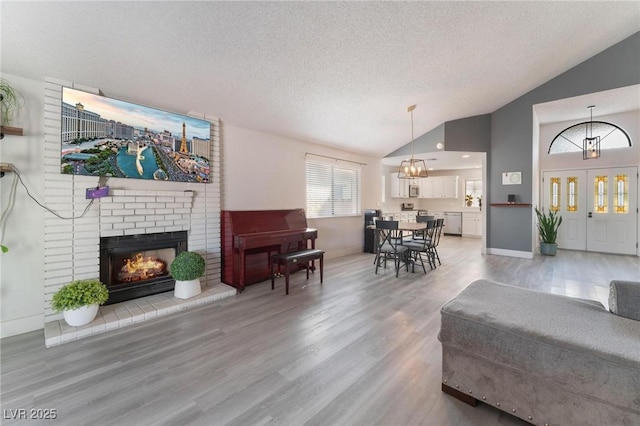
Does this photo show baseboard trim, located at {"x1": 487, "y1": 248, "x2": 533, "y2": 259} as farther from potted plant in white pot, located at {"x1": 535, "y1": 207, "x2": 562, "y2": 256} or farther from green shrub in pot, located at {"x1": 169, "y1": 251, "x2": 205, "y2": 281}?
green shrub in pot, located at {"x1": 169, "y1": 251, "x2": 205, "y2": 281}

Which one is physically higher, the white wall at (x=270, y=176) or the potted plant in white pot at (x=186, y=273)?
the white wall at (x=270, y=176)

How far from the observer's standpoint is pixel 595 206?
6176 millimetres

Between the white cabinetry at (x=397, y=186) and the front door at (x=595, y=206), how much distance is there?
3.58 metres

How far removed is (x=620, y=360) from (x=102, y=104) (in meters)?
4.43

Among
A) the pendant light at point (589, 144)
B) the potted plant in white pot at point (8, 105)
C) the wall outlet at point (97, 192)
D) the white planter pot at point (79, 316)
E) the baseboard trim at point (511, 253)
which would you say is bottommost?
the white planter pot at point (79, 316)

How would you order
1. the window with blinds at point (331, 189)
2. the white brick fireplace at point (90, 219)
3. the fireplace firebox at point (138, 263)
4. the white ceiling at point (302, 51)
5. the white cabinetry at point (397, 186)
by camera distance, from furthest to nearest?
1. the white cabinetry at point (397, 186)
2. the window with blinds at point (331, 189)
3. the fireplace firebox at point (138, 263)
4. the white brick fireplace at point (90, 219)
5. the white ceiling at point (302, 51)

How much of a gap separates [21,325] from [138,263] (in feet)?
3.52

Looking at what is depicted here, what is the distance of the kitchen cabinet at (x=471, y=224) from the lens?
8.61 m

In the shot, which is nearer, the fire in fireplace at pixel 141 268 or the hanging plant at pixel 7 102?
the hanging plant at pixel 7 102

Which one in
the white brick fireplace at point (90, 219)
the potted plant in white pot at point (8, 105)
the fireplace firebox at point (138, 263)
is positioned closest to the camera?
the potted plant in white pot at point (8, 105)

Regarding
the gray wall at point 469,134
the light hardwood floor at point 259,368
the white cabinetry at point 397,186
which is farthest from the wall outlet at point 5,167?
the white cabinetry at point 397,186

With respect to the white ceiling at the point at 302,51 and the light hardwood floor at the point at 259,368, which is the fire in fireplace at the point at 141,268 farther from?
the white ceiling at the point at 302,51

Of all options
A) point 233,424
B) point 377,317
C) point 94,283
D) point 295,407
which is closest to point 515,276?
point 377,317

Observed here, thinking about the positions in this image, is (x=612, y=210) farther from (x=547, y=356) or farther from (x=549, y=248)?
(x=547, y=356)
